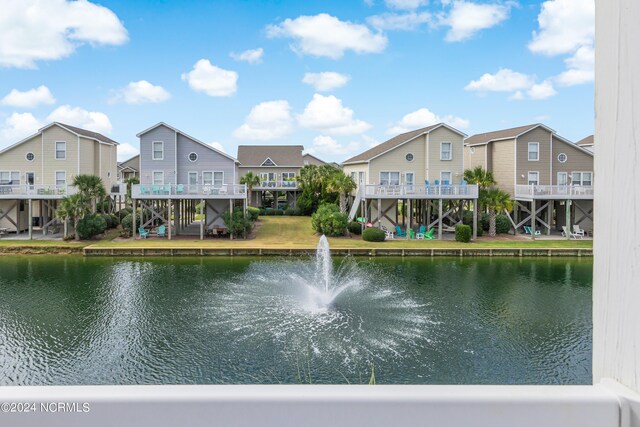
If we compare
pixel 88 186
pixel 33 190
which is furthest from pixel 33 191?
pixel 88 186

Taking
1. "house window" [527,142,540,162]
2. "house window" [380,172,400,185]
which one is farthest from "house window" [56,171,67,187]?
"house window" [527,142,540,162]

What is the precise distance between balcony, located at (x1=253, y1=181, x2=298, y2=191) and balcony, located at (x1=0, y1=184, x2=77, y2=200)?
75.3 feet

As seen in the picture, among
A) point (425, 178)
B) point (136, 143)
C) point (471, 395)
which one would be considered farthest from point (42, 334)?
point (425, 178)

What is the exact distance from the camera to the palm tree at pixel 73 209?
31.2m

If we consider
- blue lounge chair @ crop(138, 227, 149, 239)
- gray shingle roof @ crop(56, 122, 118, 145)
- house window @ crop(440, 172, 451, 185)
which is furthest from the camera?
house window @ crop(440, 172, 451, 185)

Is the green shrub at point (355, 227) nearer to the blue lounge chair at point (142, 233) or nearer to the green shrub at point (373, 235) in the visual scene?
the green shrub at point (373, 235)

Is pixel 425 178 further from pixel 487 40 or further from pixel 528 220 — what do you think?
pixel 487 40

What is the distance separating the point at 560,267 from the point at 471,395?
27822 mm

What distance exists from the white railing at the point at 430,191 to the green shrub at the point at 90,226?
18025 mm

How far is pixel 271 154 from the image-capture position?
193 ft

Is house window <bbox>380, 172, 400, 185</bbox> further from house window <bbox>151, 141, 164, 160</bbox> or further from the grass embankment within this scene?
house window <bbox>151, 141, 164, 160</bbox>

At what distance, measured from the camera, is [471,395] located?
1.13m

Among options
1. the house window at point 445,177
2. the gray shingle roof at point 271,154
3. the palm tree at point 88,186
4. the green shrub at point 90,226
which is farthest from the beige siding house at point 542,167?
the palm tree at point 88,186

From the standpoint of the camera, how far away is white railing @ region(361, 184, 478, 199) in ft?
111
